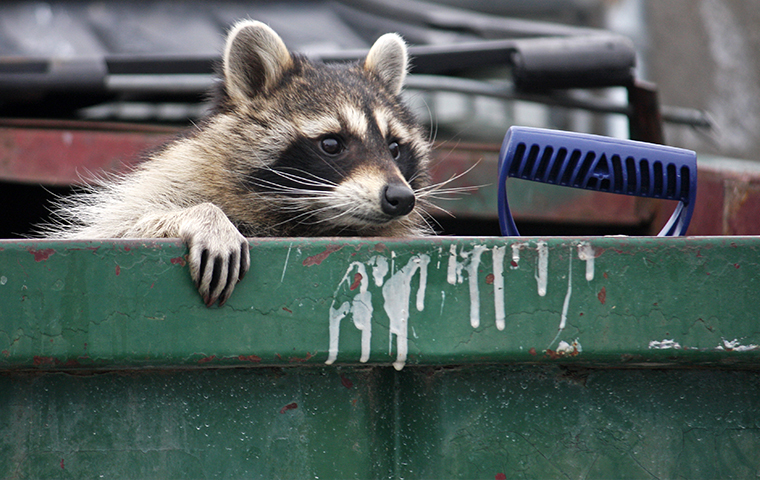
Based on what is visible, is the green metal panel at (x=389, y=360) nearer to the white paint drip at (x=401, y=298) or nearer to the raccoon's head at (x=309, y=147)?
the white paint drip at (x=401, y=298)

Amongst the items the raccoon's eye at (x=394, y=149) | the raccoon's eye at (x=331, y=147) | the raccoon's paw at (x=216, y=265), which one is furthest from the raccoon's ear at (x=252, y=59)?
the raccoon's paw at (x=216, y=265)

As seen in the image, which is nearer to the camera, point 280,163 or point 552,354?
point 552,354

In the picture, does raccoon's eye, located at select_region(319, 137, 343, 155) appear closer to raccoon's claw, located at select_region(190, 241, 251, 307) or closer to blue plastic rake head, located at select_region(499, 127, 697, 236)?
blue plastic rake head, located at select_region(499, 127, 697, 236)

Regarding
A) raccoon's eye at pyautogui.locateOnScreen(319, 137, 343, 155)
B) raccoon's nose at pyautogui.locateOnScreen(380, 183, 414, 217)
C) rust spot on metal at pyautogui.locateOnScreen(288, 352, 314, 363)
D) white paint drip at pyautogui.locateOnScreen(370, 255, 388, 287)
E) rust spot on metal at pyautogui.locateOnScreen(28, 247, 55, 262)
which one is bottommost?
rust spot on metal at pyautogui.locateOnScreen(288, 352, 314, 363)

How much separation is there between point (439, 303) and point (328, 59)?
7.04 ft

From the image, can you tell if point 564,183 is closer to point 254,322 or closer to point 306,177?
point 254,322

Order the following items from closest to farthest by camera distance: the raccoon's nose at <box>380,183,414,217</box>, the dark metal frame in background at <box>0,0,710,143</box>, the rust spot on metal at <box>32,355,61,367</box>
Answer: the rust spot on metal at <box>32,355,61,367</box> < the raccoon's nose at <box>380,183,414,217</box> < the dark metal frame in background at <box>0,0,710,143</box>

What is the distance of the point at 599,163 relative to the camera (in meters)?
1.53

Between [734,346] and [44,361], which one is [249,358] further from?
[734,346]

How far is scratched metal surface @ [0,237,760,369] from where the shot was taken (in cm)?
122

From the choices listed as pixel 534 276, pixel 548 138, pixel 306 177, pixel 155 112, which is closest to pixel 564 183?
pixel 548 138

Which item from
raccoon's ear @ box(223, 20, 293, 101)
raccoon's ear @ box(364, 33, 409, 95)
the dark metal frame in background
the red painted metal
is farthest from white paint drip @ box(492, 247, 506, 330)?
the red painted metal

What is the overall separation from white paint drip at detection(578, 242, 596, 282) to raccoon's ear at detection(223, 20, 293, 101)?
1.43 meters

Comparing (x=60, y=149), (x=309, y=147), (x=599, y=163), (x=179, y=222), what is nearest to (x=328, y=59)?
(x=309, y=147)
